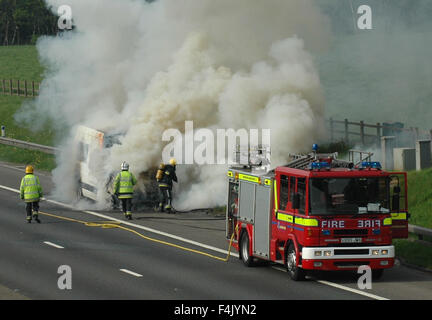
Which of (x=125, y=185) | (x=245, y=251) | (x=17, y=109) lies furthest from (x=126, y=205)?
(x=17, y=109)

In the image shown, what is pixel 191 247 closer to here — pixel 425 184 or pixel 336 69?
pixel 425 184

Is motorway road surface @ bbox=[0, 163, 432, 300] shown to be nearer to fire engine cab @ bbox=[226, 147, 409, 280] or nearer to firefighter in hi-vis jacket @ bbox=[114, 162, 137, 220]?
fire engine cab @ bbox=[226, 147, 409, 280]

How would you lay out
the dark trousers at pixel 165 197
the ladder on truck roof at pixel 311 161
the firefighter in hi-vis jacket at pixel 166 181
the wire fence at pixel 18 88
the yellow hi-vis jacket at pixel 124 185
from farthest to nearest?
the wire fence at pixel 18 88 → the dark trousers at pixel 165 197 → the firefighter in hi-vis jacket at pixel 166 181 → the yellow hi-vis jacket at pixel 124 185 → the ladder on truck roof at pixel 311 161

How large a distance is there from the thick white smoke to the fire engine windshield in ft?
31.5

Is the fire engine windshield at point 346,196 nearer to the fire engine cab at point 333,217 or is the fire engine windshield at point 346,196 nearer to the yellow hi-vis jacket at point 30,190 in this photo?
the fire engine cab at point 333,217

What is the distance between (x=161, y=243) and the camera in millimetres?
24109

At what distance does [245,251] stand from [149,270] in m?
2.33

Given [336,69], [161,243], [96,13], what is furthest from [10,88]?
[161,243]

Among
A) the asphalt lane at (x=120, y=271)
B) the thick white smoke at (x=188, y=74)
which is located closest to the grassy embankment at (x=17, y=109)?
the thick white smoke at (x=188, y=74)

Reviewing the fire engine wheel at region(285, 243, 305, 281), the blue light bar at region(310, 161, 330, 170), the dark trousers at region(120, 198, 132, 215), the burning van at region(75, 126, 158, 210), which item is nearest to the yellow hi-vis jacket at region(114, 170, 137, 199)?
the dark trousers at region(120, 198, 132, 215)

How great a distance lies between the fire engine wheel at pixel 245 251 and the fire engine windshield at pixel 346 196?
2.89m

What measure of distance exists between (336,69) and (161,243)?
1232 inches

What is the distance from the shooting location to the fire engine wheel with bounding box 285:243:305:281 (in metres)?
18.9

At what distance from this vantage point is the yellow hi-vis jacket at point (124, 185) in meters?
27.7
